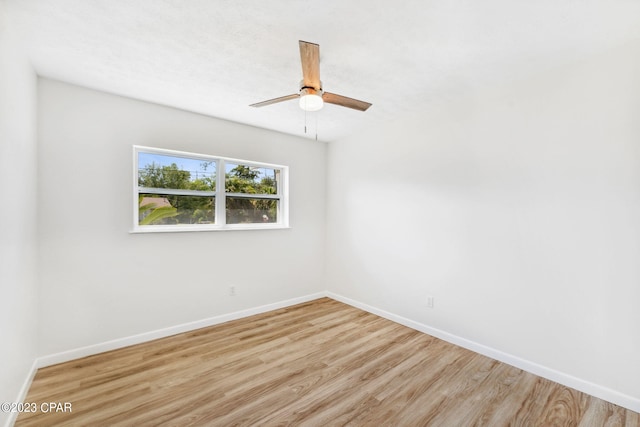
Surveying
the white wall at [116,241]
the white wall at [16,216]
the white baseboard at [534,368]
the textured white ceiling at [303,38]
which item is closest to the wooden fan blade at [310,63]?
the textured white ceiling at [303,38]

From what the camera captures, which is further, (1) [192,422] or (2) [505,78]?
(2) [505,78]

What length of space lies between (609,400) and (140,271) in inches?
161

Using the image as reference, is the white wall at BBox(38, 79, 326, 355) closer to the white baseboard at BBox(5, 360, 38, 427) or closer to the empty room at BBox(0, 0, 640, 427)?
the empty room at BBox(0, 0, 640, 427)

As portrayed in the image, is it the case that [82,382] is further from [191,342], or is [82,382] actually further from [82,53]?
[82,53]

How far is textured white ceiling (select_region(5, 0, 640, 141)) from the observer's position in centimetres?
162

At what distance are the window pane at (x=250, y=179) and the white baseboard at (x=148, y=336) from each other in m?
1.57

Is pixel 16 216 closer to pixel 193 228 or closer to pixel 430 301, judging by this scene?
pixel 193 228

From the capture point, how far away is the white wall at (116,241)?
2.46 meters

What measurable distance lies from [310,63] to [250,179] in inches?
91.0

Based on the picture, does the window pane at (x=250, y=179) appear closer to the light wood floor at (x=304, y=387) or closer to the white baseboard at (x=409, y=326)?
the white baseboard at (x=409, y=326)

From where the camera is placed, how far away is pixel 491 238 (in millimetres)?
2652

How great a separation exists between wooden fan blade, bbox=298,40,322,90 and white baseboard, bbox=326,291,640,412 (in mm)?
2765

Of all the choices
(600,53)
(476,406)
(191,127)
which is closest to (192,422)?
(476,406)

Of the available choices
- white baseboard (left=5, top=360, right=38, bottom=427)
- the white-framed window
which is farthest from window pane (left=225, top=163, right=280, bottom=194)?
white baseboard (left=5, top=360, right=38, bottom=427)
